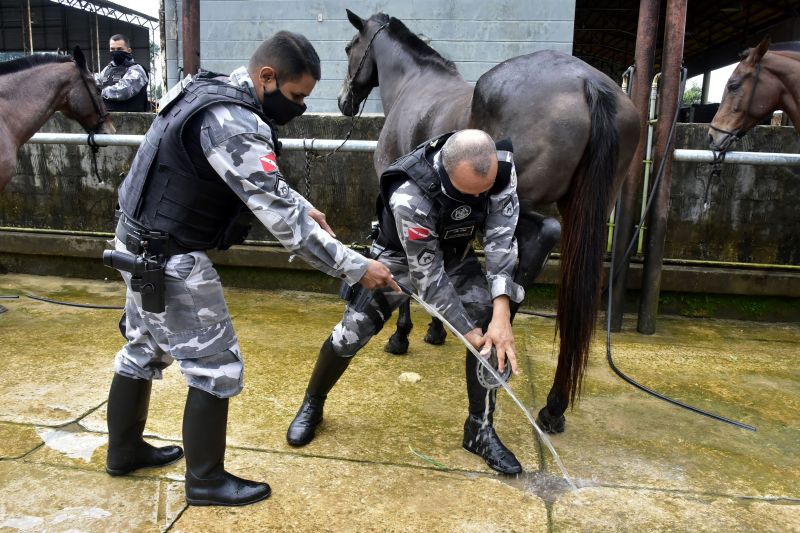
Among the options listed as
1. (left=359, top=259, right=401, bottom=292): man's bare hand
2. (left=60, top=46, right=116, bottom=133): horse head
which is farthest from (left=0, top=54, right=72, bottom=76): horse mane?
(left=359, top=259, right=401, bottom=292): man's bare hand

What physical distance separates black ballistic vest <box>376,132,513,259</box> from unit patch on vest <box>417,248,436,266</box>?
11 centimetres

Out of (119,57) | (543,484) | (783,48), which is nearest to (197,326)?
(543,484)

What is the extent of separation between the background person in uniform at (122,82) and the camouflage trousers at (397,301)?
4.51 meters

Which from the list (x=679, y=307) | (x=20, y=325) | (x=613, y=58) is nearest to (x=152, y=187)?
(x=20, y=325)

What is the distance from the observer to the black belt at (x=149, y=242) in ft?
6.63

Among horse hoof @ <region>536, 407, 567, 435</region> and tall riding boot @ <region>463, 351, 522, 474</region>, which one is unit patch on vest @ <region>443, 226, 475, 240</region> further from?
horse hoof @ <region>536, 407, 567, 435</region>

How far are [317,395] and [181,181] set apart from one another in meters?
1.20

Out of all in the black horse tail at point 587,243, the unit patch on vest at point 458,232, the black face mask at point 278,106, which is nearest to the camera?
the black face mask at point 278,106

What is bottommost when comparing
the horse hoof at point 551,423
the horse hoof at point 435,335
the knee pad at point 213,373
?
the horse hoof at point 551,423

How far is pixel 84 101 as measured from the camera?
4602 millimetres

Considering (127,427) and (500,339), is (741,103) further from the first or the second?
(127,427)

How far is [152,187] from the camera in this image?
2053 millimetres

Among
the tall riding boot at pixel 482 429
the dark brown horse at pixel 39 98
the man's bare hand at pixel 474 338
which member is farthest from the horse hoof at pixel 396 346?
the dark brown horse at pixel 39 98

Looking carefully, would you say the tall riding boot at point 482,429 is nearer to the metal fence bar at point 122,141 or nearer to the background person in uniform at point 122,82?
the metal fence bar at point 122,141
